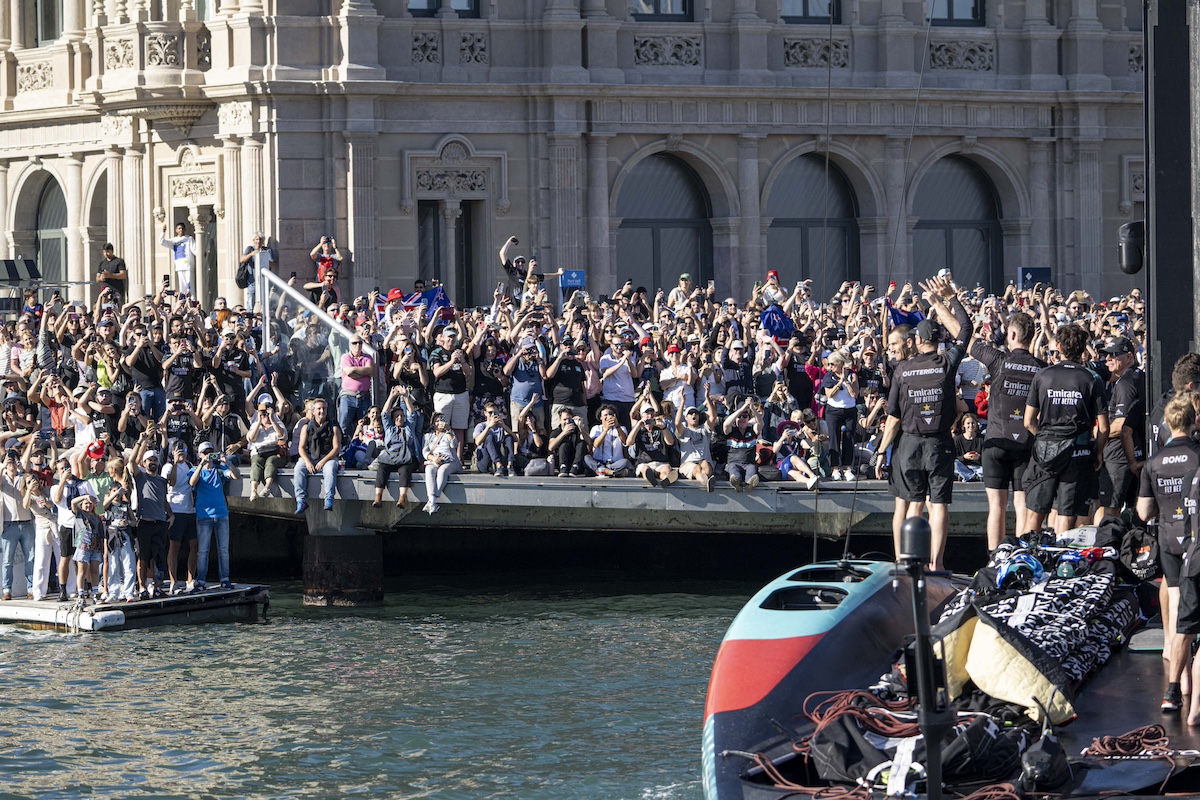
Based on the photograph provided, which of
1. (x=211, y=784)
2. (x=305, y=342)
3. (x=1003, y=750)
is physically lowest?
(x=211, y=784)

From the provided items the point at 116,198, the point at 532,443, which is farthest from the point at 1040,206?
the point at 532,443

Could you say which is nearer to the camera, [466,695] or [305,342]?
[466,695]

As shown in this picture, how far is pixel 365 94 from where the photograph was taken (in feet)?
104

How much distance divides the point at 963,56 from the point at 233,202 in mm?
12971

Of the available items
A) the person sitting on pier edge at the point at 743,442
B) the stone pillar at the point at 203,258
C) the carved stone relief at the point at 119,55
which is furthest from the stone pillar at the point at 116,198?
the person sitting on pier edge at the point at 743,442

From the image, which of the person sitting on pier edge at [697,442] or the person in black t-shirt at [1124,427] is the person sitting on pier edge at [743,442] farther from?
the person in black t-shirt at [1124,427]

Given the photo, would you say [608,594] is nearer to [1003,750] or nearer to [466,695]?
[466,695]

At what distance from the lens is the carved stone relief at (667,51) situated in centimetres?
3422

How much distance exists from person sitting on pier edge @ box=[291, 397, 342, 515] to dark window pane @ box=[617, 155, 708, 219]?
12333mm

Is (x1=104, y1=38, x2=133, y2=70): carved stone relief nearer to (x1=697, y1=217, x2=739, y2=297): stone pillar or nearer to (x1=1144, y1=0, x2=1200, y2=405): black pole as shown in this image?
(x1=697, y1=217, x2=739, y2=297): stone pillar

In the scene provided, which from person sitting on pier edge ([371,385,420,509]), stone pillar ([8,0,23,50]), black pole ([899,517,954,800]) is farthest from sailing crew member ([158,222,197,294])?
black pole ([899,517,954,800])

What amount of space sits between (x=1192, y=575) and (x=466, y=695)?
8431mm

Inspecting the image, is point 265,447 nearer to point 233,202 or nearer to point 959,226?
point 233,202

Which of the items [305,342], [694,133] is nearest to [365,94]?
[694,133]
